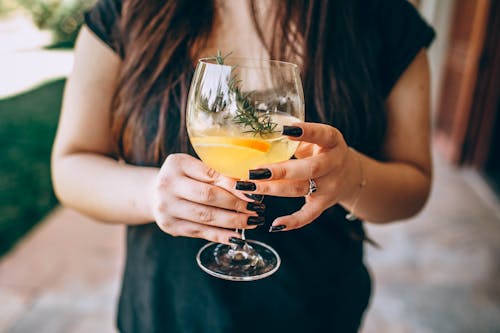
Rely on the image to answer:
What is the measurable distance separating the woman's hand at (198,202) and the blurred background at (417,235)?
185 centimetres

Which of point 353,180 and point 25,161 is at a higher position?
point 353,180

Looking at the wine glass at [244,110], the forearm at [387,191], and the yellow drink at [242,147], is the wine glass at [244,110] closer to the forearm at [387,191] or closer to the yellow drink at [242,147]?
the yellow drink at [242,147]

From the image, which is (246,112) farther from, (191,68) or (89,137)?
(89,137)

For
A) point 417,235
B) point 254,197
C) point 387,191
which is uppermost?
point 254,197

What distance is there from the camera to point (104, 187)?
3.29 ft

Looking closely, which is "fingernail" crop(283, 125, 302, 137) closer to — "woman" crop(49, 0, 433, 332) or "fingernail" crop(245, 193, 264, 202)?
"fingernail" crop(245, 193, 264, 202)

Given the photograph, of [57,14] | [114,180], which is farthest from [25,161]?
[57,14]

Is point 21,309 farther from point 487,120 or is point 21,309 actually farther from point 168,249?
point 487,120

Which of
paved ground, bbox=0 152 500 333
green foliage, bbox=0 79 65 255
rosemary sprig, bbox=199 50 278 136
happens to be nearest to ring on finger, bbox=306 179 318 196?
rosemary sprig, bbox=199 50 278 136

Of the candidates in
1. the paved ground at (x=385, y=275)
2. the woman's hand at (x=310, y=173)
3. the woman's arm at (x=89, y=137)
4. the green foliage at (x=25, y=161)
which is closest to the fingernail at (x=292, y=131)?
the woman's hand at (x=310, y=173)

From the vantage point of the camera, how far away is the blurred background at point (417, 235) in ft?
8.16

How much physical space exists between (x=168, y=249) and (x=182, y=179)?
1.31 ft

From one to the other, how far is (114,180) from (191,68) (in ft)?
0.98

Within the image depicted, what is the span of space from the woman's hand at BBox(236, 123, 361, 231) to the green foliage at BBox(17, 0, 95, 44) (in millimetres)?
12115
